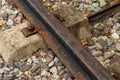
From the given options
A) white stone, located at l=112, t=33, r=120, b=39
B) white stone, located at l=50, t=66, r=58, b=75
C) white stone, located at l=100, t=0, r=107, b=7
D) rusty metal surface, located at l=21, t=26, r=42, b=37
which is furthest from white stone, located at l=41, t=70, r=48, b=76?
white stone, located at l=100, t=0, r=107, b=7

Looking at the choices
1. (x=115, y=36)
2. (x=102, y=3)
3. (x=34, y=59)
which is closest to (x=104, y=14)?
(x=102, y=3)

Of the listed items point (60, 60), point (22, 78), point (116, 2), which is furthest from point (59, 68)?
point (116, 2)

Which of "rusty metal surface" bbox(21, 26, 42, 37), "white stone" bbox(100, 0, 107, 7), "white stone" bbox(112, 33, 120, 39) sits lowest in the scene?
"white stone" bbox(112, 33, 120, 39)

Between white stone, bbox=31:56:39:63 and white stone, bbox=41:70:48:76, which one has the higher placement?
white stone, bbox=31:56:39:63

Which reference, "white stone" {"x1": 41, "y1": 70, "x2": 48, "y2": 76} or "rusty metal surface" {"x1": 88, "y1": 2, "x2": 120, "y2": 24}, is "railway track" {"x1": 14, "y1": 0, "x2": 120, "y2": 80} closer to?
"rusty metal surface" {"x1": 88, "y1": 2, "x2": 120, "y2": 24}

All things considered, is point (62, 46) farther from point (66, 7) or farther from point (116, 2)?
point (116, 2)

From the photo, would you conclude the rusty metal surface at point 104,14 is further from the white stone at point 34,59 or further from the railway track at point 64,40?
the white stone at point 34,59

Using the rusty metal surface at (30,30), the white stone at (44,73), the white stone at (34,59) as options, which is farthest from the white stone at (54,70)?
the rusty metal surface at (30,30)
